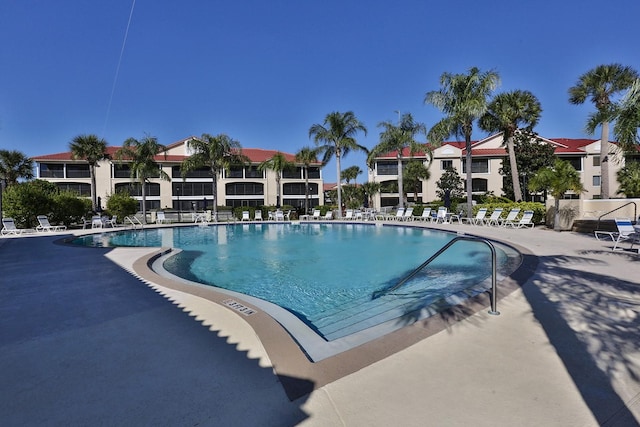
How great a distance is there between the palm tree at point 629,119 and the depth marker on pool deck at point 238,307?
10603 millimetres

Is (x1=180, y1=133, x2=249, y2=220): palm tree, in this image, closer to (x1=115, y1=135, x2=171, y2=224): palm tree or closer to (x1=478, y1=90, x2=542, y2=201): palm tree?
(x1=115, y1=135, x2=171, y2=224): palm tree

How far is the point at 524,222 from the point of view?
15.4 metres

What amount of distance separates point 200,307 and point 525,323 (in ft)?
13.1

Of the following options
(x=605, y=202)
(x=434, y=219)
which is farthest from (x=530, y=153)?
(x=605, y=202)

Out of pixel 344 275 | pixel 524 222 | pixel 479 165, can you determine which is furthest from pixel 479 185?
pixel 344 275

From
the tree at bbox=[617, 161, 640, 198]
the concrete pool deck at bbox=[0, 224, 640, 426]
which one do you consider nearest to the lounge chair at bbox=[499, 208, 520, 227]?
the concrete pool deck at bbox=[0, 224, 640, 426]

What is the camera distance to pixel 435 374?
2547 mm

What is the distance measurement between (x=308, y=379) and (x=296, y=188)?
142ft

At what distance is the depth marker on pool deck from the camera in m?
4.09

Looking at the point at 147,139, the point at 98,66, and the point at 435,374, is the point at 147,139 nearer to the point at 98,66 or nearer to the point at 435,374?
the point at 98,66

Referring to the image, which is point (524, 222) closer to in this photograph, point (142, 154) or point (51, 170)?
point (142, 154)

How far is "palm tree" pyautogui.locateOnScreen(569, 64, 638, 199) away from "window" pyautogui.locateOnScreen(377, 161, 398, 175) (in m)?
22.0

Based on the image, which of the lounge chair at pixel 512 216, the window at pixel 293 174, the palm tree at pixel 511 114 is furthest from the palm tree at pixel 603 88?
the window at pixel 293 174

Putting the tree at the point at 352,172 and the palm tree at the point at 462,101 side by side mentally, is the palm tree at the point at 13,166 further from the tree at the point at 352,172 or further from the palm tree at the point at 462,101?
the tree at the point at 352,172
